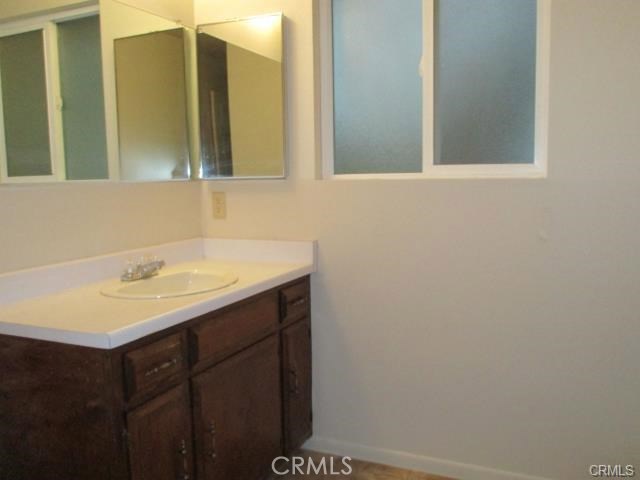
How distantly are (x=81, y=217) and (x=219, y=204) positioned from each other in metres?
0.72

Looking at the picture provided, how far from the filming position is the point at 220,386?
1.75 meters

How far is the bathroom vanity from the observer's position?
137 centimetres

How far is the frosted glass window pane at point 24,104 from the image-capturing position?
5.40 feet

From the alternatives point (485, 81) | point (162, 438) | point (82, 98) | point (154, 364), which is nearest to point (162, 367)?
point (154, 364)

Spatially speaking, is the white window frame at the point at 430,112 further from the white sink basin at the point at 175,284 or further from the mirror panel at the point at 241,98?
the white sink basin at the point at 175,284

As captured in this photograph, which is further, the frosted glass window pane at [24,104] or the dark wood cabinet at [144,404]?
the frosted glass window pane at [24,104]

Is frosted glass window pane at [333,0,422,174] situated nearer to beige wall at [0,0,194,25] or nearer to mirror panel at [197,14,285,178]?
mirror panel at [197,14,285,178]

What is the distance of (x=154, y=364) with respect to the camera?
1.46 m

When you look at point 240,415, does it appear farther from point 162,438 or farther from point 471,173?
point 471,173

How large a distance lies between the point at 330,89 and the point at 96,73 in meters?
0.96

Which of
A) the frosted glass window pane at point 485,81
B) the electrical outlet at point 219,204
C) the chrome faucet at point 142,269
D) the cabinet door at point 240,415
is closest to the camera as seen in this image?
the cabinet door at point 240,415

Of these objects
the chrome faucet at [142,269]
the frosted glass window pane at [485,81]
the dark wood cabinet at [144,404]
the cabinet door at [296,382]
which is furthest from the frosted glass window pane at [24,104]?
the frosted glass window pane at [485,81]

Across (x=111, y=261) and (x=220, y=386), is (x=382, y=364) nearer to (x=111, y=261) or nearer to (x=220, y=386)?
(x=220, y=386)

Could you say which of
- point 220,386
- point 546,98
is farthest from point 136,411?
point 546,98
